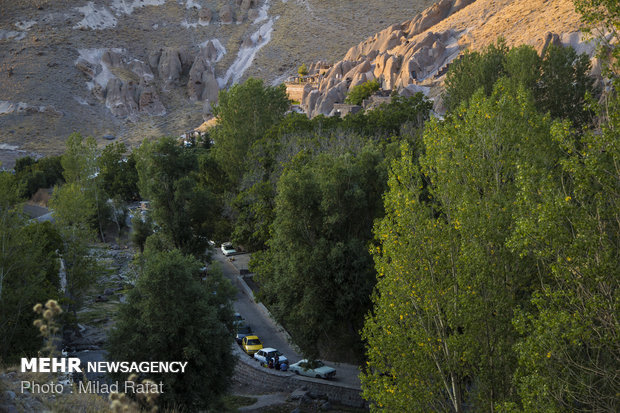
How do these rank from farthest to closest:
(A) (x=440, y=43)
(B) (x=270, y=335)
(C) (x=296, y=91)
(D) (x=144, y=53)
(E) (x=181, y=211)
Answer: (D) (x=144, y=53) < (C) (x=296, y=91) < (A) (x=440, y=43) < (E) (x=181, y=211) < (B) (x=270, y=335)

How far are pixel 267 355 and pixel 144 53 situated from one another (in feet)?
338

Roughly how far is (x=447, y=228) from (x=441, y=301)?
1.72 m

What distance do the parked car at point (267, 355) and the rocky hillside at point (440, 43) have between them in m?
33.4

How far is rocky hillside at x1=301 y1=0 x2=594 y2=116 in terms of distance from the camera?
195ft

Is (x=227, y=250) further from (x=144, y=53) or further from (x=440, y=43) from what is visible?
(x=144, y=53)

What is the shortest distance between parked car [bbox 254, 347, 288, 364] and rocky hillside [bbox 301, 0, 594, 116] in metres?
33.4

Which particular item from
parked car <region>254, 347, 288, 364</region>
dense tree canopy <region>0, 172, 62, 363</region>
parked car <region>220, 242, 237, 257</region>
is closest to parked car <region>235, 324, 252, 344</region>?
parked car <region>254, 347, 288, 364</region>

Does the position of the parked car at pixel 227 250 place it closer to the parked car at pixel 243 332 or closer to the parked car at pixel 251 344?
the parked car at pixel 243 332

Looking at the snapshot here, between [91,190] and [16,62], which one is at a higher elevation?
[16,62]

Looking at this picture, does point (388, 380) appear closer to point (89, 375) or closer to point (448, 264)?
point (448, 264)

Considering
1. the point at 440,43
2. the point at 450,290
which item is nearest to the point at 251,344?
the point at 450,290

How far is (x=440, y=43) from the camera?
70938 millimetres

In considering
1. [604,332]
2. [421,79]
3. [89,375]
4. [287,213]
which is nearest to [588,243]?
[604,332]

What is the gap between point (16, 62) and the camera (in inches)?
4021
